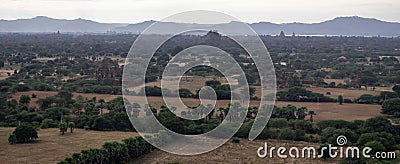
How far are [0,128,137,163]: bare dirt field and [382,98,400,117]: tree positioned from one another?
45.5ft

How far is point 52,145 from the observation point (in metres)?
18.7

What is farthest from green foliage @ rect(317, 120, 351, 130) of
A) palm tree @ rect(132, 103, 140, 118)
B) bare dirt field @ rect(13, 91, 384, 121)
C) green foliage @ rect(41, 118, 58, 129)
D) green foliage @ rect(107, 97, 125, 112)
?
green foliage @ rect(41, 118, 58, 129)

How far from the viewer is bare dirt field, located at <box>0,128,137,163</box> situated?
17000 millimetres

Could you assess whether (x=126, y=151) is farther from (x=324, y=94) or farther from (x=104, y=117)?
(x=324, y=94)

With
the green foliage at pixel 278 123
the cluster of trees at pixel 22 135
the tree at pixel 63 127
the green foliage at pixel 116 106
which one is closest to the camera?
the cluster of trees at pixel 22 135

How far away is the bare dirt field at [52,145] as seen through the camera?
17000 millimetres

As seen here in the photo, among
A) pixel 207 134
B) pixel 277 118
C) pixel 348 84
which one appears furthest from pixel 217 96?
pixel 348 84

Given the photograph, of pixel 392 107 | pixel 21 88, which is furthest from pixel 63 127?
pixel 392 107

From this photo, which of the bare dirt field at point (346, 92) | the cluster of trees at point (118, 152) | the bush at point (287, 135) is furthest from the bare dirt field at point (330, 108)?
the cluster of trees at point (118, 152)

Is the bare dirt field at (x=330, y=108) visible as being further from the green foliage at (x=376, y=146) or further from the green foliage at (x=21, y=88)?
the green foliage at (x=376, y=146)

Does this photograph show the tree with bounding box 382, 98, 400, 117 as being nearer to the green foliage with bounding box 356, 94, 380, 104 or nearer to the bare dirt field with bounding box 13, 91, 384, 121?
the bare dirt field with bounding box 13, 91, 384, 121

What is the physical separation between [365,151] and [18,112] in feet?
54.4

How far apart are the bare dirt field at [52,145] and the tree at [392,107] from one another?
13.9m

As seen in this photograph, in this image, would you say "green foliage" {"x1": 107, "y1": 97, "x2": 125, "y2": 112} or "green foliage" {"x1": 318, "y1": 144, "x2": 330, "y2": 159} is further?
"green foliage" {"x1": 107, "y1": 97, "x2": 125, "y2": 112}
